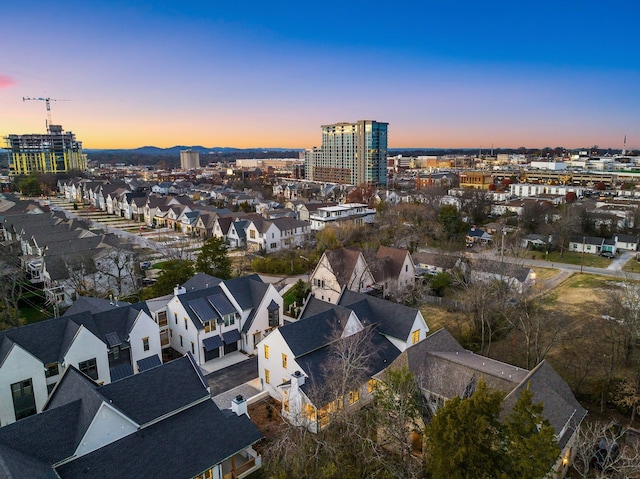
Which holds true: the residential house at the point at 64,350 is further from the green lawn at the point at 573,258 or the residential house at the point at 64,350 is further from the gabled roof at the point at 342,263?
the green lawn at the point at 573,258

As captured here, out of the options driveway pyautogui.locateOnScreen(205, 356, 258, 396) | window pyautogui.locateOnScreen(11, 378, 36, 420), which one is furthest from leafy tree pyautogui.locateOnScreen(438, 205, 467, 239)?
window pyautogui.locateOnScreen(11, 378, 36, 420)

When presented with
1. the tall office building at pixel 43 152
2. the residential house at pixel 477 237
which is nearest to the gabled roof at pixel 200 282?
the residential house at pixel 477 237

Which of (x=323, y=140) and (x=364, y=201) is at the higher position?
(x=323, y=140)

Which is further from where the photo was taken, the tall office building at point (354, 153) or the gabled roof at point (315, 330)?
the tall office building at point (354, 153)

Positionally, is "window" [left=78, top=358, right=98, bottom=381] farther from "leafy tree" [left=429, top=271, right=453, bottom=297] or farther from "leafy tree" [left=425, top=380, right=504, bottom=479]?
"leafy tree" [left=429, top=271, right=453, bottom=297]

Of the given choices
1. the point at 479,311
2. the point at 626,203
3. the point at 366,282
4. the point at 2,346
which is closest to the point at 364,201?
the point at 626,203

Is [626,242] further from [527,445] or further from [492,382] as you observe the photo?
[527,445]

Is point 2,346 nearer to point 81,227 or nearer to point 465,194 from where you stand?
point 81,227
